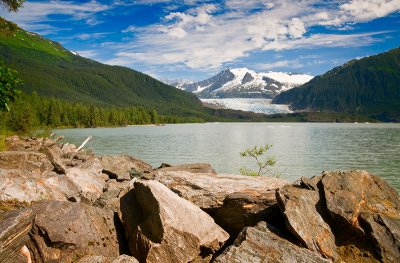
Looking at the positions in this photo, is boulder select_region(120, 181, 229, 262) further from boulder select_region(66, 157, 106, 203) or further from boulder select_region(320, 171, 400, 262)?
boulder select_region(66, 157, 106, 203)

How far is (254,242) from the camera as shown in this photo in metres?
9.72

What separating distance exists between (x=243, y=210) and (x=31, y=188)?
7091 mm

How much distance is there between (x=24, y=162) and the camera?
17031mm

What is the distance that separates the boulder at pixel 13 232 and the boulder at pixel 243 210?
598 cm

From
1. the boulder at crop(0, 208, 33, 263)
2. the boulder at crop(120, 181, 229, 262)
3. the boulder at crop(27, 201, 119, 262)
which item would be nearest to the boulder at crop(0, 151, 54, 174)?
the boulder at crop(27, 201, 119, 262)

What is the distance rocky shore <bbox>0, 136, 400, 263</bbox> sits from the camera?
927 cm

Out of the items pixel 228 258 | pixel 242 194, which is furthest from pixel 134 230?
pixel 242 194

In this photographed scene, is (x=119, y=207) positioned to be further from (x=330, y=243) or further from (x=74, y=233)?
(x=330, y=243)

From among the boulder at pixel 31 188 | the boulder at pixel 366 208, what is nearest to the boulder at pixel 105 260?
the boulder at pixel 31 188

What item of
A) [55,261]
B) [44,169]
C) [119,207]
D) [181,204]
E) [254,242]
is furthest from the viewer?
[44,169]

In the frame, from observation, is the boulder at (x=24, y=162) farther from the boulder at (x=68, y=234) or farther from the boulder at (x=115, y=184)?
the boulder at (x=68, y=234)

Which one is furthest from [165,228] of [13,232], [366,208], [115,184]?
[115,184]

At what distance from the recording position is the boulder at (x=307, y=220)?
1006 centimetres

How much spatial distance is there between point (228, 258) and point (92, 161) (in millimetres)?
14180
